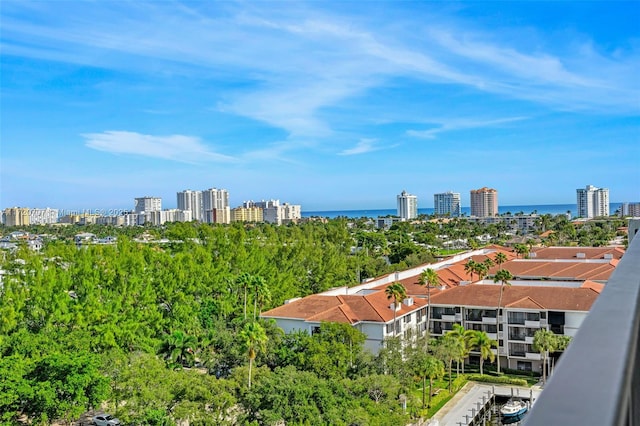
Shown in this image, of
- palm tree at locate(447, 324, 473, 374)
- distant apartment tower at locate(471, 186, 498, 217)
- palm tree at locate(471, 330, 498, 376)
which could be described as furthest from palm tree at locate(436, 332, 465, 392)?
distant apartment tower at locate(471, 186, 498, 217)

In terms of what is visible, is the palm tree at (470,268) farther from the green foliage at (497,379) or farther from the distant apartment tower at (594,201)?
the distant apartment tower at (594,201)

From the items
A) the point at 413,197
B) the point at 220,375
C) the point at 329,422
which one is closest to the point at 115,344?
the point at 220,375

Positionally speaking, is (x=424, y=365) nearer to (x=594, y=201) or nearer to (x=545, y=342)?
(x=545, y=342)

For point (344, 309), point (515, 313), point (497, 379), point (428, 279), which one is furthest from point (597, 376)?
point (515, 313)

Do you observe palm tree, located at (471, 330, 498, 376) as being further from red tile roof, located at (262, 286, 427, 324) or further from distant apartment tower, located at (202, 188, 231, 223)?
distant apartment tower, located at (202, 188, 231, 223)

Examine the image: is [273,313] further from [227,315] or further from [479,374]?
[479,374]

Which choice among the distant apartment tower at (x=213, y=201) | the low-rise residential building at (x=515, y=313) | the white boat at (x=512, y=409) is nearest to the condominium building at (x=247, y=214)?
the distant apartment tower at (x=213, y=201)
